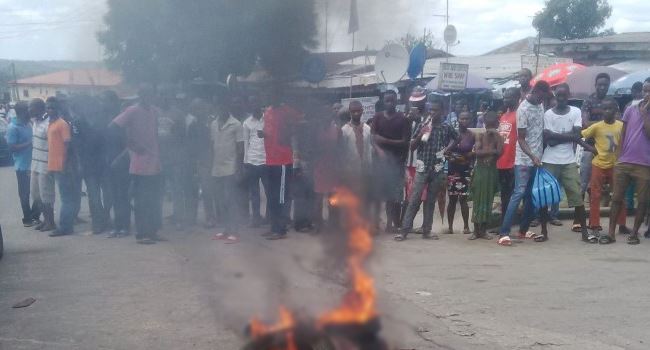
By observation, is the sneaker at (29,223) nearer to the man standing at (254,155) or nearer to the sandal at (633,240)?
the man standing at (254,155)

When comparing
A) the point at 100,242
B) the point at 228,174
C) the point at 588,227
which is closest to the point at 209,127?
the point at 228,174

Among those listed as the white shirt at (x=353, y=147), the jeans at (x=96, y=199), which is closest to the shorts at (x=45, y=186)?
the jeans at (x=96, y=199)

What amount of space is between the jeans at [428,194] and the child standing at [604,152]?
1735mm

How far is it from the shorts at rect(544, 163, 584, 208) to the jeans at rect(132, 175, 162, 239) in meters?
4.36

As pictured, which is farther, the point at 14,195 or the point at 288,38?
the point at 14,195

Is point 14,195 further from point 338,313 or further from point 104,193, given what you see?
point 338,313

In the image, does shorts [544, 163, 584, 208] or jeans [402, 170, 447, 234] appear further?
jeans [402, 170, 447, 234]

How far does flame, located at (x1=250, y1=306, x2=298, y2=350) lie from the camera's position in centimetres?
310

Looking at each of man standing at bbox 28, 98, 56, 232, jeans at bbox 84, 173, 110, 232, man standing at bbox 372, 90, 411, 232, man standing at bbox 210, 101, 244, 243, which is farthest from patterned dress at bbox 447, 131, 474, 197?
man standing at bbox 28, 98, 56, 232

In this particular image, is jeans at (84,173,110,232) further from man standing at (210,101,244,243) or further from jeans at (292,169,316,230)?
jeans at (292,169,316,230)

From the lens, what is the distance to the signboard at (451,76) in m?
10.9

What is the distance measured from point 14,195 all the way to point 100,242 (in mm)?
5905

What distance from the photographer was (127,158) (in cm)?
757

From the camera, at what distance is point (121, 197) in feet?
25.3
